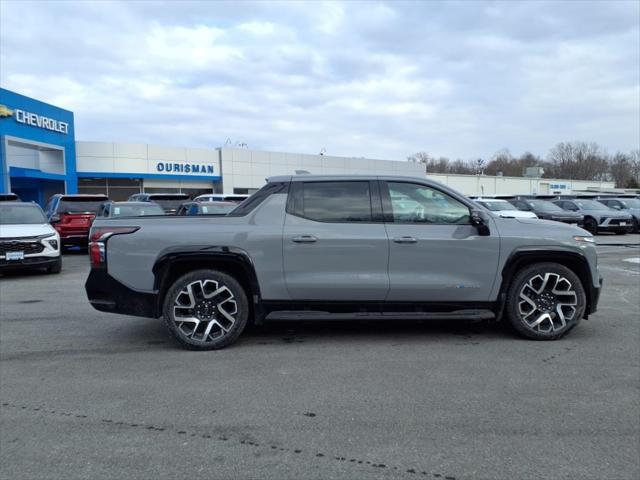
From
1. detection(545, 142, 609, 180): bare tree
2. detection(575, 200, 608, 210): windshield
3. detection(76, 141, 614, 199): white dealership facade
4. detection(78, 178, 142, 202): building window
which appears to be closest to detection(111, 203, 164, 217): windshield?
detection(575, 200, 608, 210): windshield

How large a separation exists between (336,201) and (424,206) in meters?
0.95

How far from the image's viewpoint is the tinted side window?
17.9 ft

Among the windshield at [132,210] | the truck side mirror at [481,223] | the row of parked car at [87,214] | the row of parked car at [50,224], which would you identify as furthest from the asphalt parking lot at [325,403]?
the windshield at [132,210]

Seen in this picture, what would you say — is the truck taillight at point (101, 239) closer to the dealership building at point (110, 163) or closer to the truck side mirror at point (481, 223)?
the truck side mirror at point (481, 223)

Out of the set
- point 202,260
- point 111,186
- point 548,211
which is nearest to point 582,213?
point 548,211

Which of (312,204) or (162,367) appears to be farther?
(312,204)

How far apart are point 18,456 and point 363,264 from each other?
10.9 ft

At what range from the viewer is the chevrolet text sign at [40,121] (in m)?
27.0

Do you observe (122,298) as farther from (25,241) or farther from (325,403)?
(25,241)

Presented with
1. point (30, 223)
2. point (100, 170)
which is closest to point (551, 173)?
point (100, 170)

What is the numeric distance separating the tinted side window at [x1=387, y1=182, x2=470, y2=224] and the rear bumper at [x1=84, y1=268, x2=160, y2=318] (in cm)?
271

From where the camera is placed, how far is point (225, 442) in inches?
134

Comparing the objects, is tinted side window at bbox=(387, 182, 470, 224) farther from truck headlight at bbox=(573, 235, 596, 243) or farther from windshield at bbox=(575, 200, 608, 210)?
windshield at bbox=(575, 200, 608, 210)

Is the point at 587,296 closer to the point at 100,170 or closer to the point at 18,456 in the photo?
the point at 18,456
